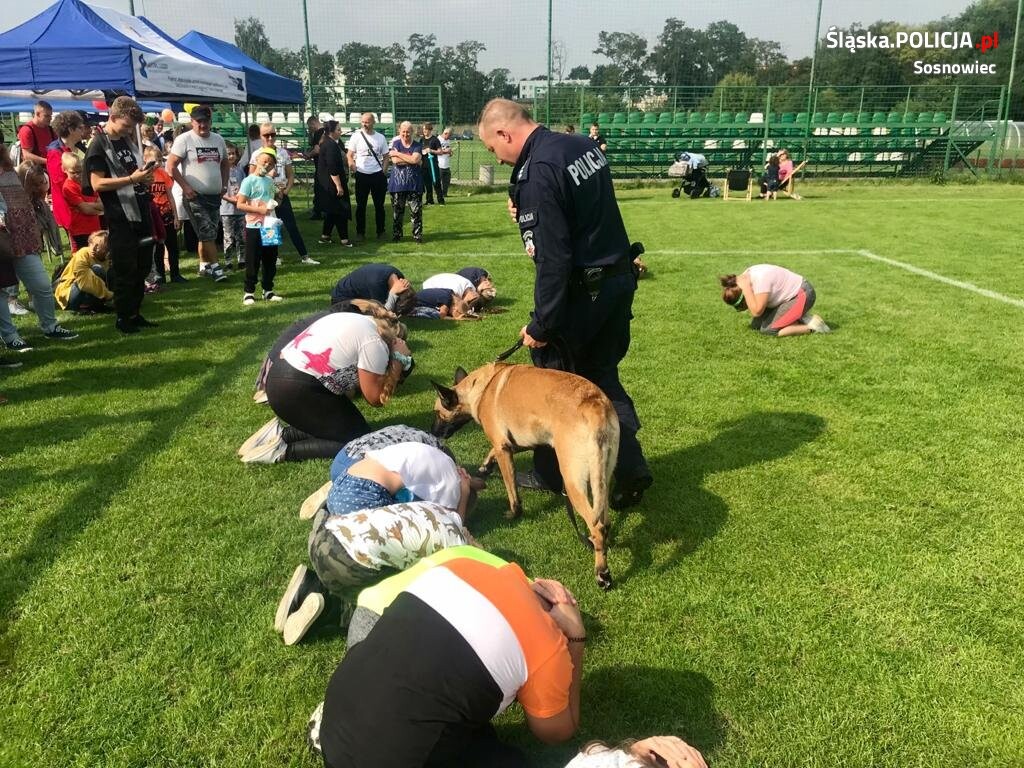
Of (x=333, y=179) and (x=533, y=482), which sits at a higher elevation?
(x=333, y=179)

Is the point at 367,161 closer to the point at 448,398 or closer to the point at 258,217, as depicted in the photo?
the point at 258,217

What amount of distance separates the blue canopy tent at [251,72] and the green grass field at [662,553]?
31.9 feet

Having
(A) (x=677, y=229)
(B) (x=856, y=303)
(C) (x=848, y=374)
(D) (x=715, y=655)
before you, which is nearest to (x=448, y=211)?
(A) (x=677, y=229)

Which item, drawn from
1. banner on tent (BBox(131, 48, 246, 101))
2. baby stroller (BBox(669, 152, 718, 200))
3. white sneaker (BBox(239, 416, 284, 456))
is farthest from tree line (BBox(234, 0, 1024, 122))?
white sneaker (BBox(239, 416, 284, 456))

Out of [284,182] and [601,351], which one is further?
[284,182]

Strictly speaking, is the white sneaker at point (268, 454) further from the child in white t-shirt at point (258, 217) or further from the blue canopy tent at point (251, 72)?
the blue canopy tent at point (251, 72)

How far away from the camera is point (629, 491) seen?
389 centimetres

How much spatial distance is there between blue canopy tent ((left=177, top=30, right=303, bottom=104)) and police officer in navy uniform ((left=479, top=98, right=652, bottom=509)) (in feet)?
43.0

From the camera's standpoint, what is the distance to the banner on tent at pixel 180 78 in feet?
33.7

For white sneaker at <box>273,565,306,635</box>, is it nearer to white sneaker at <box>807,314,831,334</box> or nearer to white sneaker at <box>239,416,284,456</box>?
white sneaker at <box>239,416,284,456</box>

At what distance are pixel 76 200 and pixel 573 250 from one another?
24.2 ft

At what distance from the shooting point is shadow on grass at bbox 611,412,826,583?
3.73 metres

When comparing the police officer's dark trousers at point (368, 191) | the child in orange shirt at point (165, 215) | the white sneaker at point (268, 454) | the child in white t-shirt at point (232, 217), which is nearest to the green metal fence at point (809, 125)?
the police officer's dark trousers at point (368, 191)

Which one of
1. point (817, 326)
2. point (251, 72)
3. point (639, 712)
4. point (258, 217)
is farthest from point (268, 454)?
point (251, 72)
